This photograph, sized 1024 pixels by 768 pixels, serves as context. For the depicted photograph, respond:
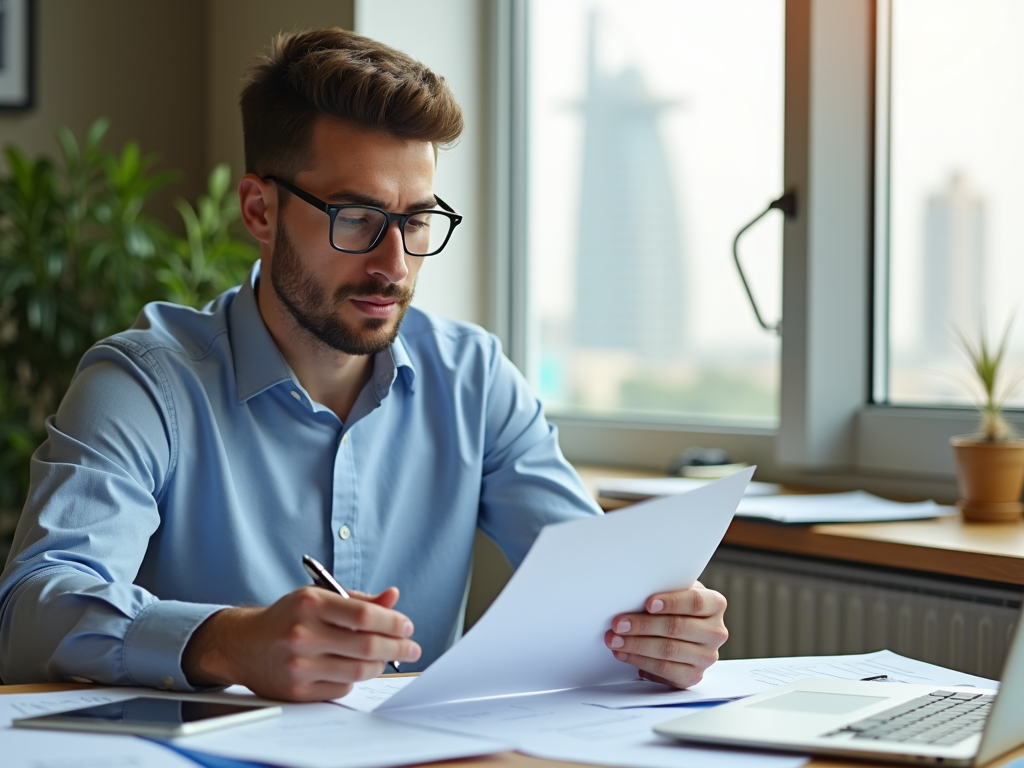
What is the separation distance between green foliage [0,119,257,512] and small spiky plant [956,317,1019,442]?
1.71 meters

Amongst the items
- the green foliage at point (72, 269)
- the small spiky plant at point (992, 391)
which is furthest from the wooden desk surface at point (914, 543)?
the green foliage at point (72, 269)

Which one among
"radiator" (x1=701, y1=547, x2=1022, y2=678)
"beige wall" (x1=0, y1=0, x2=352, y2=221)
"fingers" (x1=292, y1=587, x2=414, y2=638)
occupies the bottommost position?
"radiator" (x1=701, y1=547, x2=1022, y2=678)

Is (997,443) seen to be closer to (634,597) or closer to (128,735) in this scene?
(634,597)

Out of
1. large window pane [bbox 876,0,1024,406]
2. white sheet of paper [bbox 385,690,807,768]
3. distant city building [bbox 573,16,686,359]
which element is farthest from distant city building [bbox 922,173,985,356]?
white sheet of paper [bbox 385,690,807,768]

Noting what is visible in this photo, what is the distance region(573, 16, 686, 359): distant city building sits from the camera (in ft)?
8.21

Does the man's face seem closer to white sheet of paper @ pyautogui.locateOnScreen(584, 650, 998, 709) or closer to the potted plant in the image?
white sheet of paper @ pyautogui.locateOnScreen(584, 650, 998, 709)

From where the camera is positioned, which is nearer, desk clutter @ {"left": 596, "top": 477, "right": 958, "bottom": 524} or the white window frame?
desk clutter @ {"left": 596, "top": 477, "right": 958, "bottom": 524}

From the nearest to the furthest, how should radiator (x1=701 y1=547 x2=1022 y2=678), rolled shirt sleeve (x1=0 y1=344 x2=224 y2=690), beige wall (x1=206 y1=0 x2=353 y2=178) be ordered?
rolled shirt sleeve (x1=0 y1=344 x2=224 y2=690)
radiator (x1=701 y1=547 x2=1022 y2=678)
beige wall (x1=206 y1=0 x2=353 y2=178)

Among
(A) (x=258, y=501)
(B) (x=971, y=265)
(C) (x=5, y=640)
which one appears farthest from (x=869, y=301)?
(C) (x=5, y=640)

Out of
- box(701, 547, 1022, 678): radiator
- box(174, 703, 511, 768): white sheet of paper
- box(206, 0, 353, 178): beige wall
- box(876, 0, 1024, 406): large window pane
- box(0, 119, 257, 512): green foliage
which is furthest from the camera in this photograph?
box(206, 0, 353, 178): beige wall

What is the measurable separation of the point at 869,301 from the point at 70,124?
2.18m

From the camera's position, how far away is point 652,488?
1.96 meters

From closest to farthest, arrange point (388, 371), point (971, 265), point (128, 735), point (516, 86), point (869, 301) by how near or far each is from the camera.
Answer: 1. point (128, 735)
2. point (388, 371)
3. point (971, 265)
4. point (869, 301)
5. point (516, 86)

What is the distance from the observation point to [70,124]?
3.13 m
